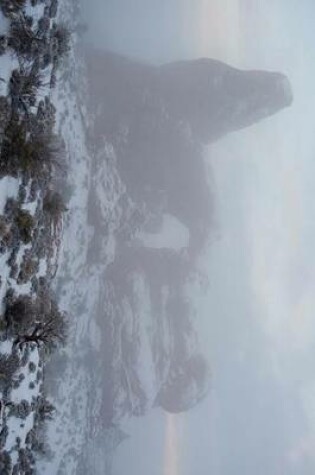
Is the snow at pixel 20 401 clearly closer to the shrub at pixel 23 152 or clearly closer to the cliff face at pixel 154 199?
the shrub at pixel 23 152

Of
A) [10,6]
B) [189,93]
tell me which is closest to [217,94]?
[189,93]

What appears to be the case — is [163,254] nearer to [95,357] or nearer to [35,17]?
[95,357]

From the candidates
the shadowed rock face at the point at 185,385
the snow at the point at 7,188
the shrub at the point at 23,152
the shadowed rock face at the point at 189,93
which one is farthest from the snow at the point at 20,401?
the shadowed rock face at the point at 185,385

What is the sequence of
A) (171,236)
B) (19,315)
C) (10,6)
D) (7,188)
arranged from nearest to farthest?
1. (10,6)
2. (7,188)
3. (19,315)
4. (171,236)

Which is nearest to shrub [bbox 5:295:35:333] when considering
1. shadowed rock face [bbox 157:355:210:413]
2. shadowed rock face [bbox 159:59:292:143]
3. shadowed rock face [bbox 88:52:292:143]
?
shadowed rock face [bbox 88:52:292:143]

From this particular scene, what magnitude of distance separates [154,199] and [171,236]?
6.27 metres

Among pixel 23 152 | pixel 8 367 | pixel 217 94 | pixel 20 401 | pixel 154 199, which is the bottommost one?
pixel 20 401

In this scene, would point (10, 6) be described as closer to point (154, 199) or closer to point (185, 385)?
point (154, 199)

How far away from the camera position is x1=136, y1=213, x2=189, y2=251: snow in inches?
1515

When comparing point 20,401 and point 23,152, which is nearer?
point 23,152

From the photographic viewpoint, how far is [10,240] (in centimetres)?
1357

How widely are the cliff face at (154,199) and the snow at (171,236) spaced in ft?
1.03

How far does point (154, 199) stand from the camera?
112 ft

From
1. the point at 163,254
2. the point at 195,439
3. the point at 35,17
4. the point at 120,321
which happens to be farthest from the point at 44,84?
the point at 195,439
